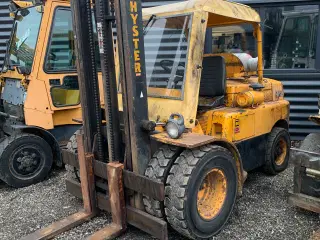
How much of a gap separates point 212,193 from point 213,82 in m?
1.31

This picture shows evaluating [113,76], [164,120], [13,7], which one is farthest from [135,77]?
[13,7]

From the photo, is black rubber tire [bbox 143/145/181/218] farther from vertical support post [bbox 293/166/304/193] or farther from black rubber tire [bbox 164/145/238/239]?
vertical support post [bbox 293/166/304/193]

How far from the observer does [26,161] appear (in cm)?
482

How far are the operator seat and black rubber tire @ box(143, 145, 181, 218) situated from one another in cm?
104

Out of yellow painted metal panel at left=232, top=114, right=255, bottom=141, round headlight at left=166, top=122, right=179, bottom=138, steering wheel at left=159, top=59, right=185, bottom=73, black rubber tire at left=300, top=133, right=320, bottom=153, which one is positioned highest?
steering wheel at left=159, top=59, right=185, bottom=73

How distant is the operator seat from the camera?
3.97 metres

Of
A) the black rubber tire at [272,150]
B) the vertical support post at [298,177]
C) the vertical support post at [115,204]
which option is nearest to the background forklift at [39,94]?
the vertical support post at [115,204]

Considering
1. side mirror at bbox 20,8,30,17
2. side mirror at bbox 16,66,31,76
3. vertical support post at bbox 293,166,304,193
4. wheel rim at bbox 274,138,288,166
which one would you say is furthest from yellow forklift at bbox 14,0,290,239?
side mirror at bbox 20,8,30,17

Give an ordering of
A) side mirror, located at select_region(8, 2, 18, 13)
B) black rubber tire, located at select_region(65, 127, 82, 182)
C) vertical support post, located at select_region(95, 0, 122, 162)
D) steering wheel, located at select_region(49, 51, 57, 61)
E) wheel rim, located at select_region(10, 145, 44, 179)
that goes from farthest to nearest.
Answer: side mirror, located at select_region(8, 2, 18, 13), steering wheel, located at select_region(49, 51, 57, 61), wheel rim, located at select_region(10, 145, 44, 179), black rubber tire, located at select_region(65, 127, 82, 182), vertical support post, located at select_region(95, 0, 122, 162)

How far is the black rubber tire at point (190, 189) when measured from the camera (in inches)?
117

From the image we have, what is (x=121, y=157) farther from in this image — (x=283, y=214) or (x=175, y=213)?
(x=283, y=214)

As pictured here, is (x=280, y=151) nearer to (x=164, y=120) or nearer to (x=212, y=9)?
(x=164, y=120)

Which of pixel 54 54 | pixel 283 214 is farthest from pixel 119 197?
pixel 54 54

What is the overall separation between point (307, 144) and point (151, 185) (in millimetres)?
1948
